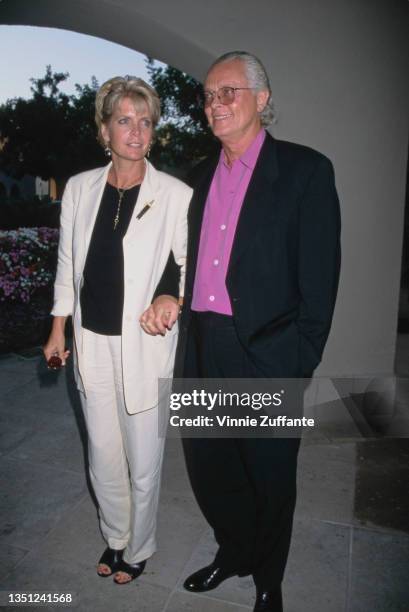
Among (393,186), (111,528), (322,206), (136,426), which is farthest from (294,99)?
(111,528)

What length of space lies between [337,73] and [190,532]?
335 cm

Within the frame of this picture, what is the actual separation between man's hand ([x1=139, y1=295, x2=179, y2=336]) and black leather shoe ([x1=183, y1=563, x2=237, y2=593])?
1282 millimetres

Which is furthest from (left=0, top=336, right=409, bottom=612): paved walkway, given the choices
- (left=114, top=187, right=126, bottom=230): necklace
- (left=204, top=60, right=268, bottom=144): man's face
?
(left=204, top=60, right=268, bottom=144): man's face

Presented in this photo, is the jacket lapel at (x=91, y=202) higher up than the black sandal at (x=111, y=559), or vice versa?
the jacket lapel at (x=91, y=202)

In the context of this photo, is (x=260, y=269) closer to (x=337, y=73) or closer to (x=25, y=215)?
(x=337, y=73)

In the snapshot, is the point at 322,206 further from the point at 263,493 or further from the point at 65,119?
the point at 65,119

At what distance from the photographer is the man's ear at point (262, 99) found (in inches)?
87.2

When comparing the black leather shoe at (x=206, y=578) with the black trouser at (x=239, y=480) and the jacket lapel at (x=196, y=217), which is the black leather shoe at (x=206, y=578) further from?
the jacket lapel at (x=196, y=217)

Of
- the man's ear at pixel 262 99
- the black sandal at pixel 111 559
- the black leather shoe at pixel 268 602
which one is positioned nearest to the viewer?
the man's ear at pixel 262 99

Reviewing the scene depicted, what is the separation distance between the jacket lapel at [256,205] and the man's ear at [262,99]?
22 centimetres

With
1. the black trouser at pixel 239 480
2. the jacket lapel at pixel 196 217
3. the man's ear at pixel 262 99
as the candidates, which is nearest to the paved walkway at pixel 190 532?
the black trouser at pixel 239 480

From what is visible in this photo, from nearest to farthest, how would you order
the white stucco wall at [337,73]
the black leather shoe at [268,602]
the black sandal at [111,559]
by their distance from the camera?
the black leather shoe at [268,602] → the black sandal at [111,559] → the white stucco wall at [337,73]

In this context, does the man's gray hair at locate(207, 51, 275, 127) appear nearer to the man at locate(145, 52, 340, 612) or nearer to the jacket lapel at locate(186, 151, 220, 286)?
the man at locate(145, 52, 340, 612)

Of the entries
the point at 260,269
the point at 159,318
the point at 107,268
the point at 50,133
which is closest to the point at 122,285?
the point at 107,268
